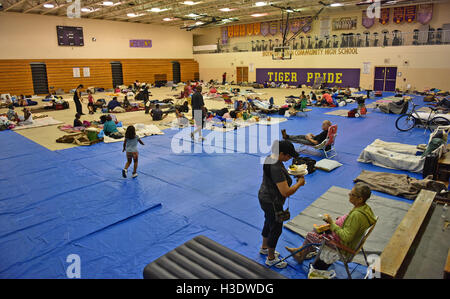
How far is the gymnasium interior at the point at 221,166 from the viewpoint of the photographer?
4.05m

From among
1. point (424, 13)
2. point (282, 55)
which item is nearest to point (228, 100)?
point (282, 55)

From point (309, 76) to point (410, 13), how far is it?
9362mm

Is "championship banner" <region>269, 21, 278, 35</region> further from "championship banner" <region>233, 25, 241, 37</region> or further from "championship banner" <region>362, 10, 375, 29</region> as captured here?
"championship banner" <region>362, 10, 375, 29</region>

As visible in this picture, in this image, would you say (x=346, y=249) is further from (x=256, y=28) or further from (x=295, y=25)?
(x=256, y=28)

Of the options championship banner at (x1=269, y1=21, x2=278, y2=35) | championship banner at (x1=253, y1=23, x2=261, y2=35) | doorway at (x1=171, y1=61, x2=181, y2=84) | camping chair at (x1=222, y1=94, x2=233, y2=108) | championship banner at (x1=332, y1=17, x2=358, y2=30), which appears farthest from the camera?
doorway at (x1=171, y1=61, x2=181, y2=84)

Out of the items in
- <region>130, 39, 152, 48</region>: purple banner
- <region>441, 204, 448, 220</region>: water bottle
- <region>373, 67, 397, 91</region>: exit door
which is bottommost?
<region>441, 204, 448, 220</region>: water bottle

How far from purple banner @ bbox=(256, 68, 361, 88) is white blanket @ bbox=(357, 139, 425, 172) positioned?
19.9 m

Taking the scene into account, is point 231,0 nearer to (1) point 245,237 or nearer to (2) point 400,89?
(2) point 400,89

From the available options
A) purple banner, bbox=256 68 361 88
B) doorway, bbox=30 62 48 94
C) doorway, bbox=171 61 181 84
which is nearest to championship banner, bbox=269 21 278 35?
purple banner, bbox=256 68 361 88

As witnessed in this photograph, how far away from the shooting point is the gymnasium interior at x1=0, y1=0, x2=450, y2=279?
13.3 ft

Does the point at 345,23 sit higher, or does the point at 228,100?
the point at 345,23

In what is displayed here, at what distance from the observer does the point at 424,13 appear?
23969mm

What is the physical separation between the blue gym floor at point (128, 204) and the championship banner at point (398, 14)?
2003cm
